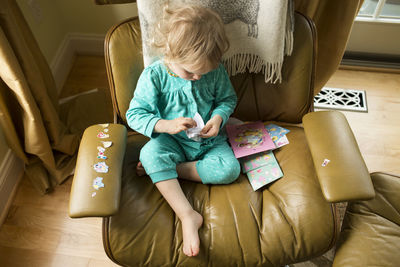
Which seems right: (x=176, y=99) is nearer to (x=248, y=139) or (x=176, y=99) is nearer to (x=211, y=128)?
(x=211, y=128)

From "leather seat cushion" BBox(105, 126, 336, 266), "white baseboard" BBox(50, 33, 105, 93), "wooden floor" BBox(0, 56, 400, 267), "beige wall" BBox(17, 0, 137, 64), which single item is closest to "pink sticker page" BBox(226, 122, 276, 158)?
"leather seat cushion" BBox(105, 126, 336, 266)

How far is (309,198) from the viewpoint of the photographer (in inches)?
44.3

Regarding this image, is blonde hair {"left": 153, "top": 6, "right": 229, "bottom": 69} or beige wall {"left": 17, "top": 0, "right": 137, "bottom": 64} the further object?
beige wall {"left": 17, "top": 0, "right": 137, "bottom": 64}

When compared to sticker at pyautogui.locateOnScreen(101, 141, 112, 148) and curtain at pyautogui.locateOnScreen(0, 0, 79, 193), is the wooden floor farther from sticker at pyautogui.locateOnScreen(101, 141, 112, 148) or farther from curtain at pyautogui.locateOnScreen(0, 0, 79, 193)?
sticker at pyautogui.locateOnScreen(101, 141, 112, 148)

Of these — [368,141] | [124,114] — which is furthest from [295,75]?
[368,141]

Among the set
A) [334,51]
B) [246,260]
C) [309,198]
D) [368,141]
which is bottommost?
[368,141]

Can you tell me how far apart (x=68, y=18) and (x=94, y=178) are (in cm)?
133

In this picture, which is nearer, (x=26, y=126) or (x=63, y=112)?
(x=26, y=126)

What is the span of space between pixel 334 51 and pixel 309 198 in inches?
29.7

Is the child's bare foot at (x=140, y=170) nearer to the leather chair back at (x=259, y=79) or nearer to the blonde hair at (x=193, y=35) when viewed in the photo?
the leather chair back at (x=259, y=79)

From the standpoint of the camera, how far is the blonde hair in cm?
102

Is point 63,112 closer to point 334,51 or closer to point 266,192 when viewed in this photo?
point 266,192

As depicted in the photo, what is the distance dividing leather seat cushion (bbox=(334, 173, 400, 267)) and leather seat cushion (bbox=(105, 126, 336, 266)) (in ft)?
0.37

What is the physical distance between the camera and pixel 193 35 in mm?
1016
